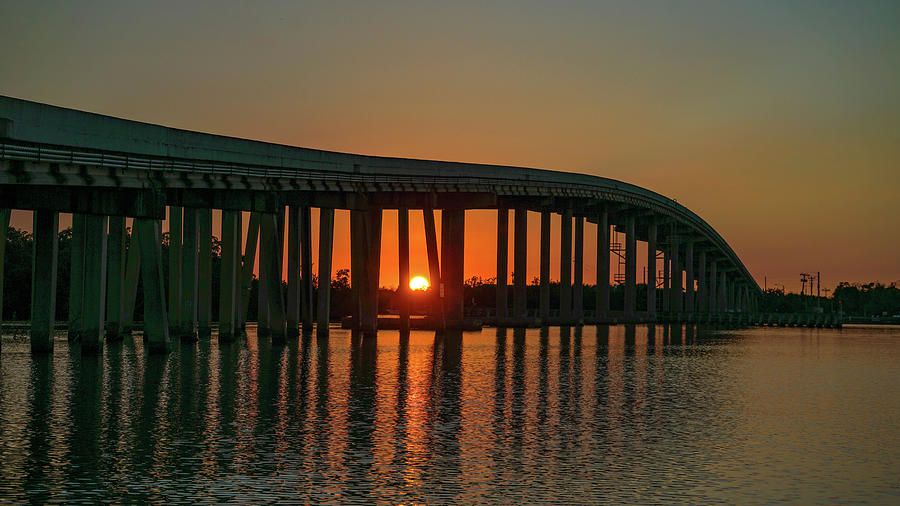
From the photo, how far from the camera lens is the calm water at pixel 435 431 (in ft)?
74.5

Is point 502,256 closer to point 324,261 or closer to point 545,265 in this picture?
point 545,265

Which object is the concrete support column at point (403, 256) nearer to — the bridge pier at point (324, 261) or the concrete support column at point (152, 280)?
the bridge pier at point (324, 261)

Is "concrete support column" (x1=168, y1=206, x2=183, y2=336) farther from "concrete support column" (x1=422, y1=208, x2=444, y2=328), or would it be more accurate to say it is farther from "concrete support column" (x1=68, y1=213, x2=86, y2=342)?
"concrete support column" (x1=422, y1=208, x2=444, y2=328)

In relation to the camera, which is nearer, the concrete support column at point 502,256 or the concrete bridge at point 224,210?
the concrete bridge at point 224,210

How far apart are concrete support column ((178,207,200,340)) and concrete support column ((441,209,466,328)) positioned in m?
30.3

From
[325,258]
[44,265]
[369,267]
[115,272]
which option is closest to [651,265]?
[325,258]

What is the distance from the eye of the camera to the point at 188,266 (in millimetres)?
70875

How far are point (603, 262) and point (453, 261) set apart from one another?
40422mm

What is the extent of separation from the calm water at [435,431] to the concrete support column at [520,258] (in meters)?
59.0

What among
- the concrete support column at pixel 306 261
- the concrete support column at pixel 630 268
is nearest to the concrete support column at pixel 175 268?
the concrete support column at pixel 306 261

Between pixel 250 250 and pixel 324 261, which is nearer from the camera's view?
pixel 250 250

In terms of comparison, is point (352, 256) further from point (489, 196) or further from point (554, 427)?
point (554, 427)

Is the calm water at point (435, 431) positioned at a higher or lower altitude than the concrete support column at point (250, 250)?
lower

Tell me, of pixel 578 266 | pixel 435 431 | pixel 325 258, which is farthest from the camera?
pixel 578 266
